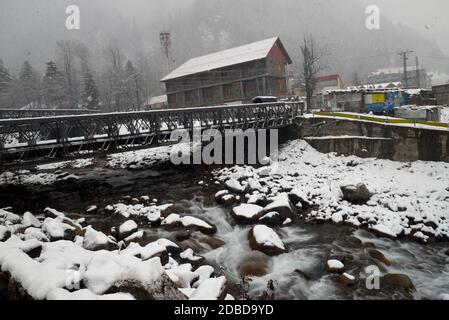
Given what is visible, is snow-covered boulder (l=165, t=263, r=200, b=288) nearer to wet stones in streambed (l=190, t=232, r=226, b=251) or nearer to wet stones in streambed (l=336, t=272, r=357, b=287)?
wet stones in streambed (l=190, t=232, r=226, b=251)

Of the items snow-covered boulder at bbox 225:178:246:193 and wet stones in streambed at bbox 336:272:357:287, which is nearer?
wet stones in streambed at bbox 336:272:357:287

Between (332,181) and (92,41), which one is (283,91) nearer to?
(332,181)

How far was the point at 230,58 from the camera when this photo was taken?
46.8m

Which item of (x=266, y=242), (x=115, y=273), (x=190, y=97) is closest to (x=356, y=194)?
(x=266, y=242)

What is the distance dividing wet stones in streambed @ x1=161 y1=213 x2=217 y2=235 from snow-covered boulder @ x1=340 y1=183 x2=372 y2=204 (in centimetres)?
777

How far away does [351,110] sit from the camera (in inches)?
1302

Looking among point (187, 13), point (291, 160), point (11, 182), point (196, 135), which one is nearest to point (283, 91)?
point (291, 160)

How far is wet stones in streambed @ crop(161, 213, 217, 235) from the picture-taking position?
1372 cm

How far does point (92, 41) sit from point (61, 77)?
377 ft

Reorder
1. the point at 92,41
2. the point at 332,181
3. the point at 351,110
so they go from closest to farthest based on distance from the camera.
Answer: the point at 332,181 < the point at 351,110 < the point at 92,41

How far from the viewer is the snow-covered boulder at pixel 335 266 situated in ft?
34.7

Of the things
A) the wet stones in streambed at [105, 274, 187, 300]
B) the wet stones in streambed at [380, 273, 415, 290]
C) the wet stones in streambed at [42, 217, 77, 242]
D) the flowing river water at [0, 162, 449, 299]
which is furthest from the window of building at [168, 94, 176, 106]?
the wet stones in streambed at [105, 274, 187, 300]

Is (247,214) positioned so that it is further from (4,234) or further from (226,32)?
(226,32)

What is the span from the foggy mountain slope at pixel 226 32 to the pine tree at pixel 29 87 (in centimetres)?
6175
